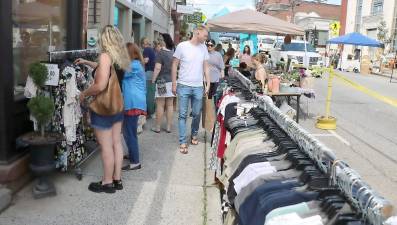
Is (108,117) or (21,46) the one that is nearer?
(108,117)

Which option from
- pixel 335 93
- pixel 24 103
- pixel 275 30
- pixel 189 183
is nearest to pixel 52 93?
pixel 24 103

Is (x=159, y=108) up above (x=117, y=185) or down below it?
above

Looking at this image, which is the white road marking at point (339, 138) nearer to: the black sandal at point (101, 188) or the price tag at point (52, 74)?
the black sandal at point (101, 188)

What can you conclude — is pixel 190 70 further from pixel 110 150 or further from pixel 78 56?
pixel 110 150

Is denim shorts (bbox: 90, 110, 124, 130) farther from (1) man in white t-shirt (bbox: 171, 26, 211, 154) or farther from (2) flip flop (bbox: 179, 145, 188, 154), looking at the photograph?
(2) flip flop (bbox: 179, 145, 188, 154)

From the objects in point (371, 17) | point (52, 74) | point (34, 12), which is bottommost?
point (52, 74)

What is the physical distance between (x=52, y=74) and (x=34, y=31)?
1.15m

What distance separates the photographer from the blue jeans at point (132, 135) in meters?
5.61

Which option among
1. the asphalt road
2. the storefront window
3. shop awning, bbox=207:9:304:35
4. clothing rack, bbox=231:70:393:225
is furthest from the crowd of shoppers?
shop awning, bbox=207:9:304:35

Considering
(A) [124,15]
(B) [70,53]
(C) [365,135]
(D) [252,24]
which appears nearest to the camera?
(B) [70,53]

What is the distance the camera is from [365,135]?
9.55 metres

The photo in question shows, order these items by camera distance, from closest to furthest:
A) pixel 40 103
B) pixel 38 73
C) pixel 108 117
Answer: pixel 40 103 → pixel 38 73 → pixel 108 117

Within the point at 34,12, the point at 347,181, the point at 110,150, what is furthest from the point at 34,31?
the point at 347,181

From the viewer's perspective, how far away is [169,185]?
5.38m
